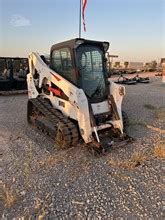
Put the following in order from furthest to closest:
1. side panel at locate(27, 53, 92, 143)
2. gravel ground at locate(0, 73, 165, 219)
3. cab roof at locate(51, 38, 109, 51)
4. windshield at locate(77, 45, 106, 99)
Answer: windshield at locate(77, 45, 106, 99), cab roof at locate(51, 38, 109, 51), side panel at locate(27, 53, 92, 143), gravel ground at locate(0, 73, 165, 219)

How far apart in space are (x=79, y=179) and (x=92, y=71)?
2849 millimetres

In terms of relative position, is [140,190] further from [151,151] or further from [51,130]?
[51,130]

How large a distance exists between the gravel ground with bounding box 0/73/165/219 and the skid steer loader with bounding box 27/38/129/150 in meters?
0.40

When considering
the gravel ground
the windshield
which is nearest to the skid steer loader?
the windshield

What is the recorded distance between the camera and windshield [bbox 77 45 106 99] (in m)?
6.04

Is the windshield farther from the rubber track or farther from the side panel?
the rubber track

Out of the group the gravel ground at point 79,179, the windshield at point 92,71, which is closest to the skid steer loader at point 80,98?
the windshield at point 92,71

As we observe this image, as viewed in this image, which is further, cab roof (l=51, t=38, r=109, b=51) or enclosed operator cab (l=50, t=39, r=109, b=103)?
enclosed operator cab (l=50, t=39, r=109, b=103)

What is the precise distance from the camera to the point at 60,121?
590 centimetres

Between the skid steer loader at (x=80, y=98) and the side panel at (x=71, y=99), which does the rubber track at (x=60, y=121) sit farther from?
the side panel at (x=71, y=99)

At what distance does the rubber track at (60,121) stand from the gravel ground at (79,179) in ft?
0.91

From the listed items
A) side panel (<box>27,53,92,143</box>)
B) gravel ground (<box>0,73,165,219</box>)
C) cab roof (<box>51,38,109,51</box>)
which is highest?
cab roof (<box>51,38,109,51</box>)

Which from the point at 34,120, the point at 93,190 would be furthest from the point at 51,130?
the point at 93,190

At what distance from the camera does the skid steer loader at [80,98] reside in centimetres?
565
